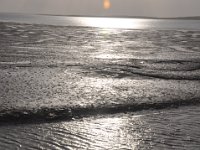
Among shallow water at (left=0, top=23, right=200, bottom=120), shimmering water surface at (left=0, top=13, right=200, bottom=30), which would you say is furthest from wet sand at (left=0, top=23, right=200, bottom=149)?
shimmering water surface at (left=0, top=13, right=200, bottom=30)

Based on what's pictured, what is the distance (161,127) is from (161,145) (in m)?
0.60

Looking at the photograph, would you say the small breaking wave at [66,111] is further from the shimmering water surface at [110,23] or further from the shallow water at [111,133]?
the shimmering water surface at [110,23]

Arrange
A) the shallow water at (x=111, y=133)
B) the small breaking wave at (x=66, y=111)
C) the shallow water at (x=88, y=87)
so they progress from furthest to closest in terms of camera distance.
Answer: the shallow water at (x=88, y=87)
the small breaking wave at (x=66, y=111)
the shallow water at (x=111, y=133)

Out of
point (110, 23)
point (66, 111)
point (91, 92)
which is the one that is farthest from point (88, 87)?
point (110, 23)

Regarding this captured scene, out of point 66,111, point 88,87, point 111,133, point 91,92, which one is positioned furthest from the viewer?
point 88,87

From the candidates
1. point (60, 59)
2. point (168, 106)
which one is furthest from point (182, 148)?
point (60, 59)

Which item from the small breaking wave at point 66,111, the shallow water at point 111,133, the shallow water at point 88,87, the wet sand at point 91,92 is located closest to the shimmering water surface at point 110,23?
the shallow water at point 88,87

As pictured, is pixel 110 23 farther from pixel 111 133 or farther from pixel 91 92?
pixel 111 133

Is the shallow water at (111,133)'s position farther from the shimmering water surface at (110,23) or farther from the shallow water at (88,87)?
the shimmering water surface at (110,23)

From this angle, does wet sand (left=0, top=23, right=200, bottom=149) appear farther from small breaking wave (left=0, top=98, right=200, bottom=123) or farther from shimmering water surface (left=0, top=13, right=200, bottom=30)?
shimmering water surface (left=0, top=13, right=200, bottom=30)

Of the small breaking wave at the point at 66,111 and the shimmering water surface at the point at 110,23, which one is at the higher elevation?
the shimmering water surface at the point at 110,23

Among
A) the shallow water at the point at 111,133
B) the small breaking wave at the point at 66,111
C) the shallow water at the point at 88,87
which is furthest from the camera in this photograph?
the shallow water at the point at 88,87

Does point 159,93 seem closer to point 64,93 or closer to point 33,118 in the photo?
point 64,93

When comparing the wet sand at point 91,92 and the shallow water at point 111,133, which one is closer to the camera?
the shallow water at point 111,133
